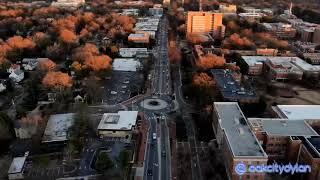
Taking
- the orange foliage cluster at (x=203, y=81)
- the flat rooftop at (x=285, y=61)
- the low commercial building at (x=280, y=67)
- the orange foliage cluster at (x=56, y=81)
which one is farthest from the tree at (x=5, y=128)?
the flat rooftop at (x=285, y=61)

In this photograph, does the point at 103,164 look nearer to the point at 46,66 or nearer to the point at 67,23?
the point at 46,66

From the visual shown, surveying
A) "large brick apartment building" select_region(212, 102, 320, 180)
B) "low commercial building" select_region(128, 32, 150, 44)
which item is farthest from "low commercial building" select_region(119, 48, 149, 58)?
"large brick apartment building" select_region(212, 102, 320, 180)

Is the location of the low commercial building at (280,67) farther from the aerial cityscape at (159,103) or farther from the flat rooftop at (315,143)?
the flat rooftop at (315,143)

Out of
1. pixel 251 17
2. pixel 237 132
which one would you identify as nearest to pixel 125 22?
pixel 251 17

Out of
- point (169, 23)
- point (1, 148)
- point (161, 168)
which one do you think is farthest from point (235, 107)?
point (169, 23)

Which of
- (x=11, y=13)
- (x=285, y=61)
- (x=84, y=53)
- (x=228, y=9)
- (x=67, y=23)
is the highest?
(x=11, y=13)

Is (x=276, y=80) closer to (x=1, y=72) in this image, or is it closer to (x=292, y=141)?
(x=292, y=141)

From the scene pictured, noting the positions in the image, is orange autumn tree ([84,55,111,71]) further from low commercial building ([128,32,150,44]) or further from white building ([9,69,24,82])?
low commercial building ([128,32,150,44])
